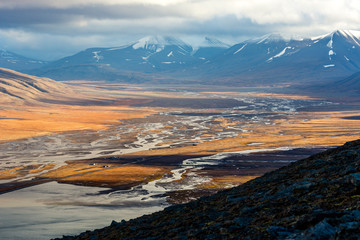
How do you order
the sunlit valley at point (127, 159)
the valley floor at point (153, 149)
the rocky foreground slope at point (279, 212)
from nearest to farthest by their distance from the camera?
the rocky foreground slope at point (279, 212)
the sunlit valley at point (127, 159)
the valley floor at point (153, 149)

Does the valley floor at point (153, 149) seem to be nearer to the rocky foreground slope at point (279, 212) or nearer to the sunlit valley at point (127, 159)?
the sunlit valley at point (127, 159)

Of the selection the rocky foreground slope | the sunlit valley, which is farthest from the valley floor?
the rocky foreground slope

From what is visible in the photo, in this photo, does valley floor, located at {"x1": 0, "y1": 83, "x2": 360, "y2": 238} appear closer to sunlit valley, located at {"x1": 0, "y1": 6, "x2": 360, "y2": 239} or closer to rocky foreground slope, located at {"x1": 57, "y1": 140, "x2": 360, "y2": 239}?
sunlit valley, located at {"x1": 0, "y1": 6, "x2": 360, "y2": 239}

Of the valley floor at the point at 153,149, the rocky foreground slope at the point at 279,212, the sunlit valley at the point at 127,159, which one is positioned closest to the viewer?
the rocky foreground slope at the point at 279,212

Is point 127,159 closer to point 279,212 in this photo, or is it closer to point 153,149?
point 153,149

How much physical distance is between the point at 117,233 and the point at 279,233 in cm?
1092

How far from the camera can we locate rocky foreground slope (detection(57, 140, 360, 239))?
12180 mm

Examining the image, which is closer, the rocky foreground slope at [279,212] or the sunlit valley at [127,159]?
the rocky foreground slope at [279,212]

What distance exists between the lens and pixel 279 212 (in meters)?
15.6

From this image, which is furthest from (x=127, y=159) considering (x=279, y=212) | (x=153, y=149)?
(x=279, y=212)

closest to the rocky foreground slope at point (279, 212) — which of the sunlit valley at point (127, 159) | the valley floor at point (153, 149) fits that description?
the sunlit valley at point (127, 159)

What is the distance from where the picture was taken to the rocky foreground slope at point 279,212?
1218 centimetres

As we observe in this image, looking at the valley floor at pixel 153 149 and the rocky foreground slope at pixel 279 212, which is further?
the valley floor at pixel 153 149

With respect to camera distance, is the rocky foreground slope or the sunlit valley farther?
the sunlit valley
